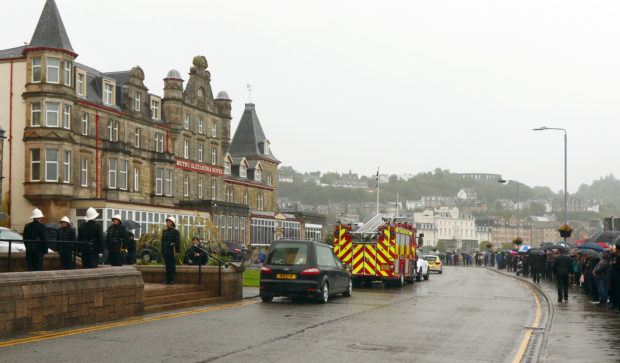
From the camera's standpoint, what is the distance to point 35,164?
46.9 meters

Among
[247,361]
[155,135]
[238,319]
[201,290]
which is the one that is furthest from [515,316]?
[155,135]

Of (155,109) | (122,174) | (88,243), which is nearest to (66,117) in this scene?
(122,174)

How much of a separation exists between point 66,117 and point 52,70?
306cm

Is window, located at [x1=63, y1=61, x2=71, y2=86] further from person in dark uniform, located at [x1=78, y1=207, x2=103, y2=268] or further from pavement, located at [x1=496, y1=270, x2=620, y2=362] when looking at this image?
pavement, located at [x1=496, y1=270, x2=620, y2=362]

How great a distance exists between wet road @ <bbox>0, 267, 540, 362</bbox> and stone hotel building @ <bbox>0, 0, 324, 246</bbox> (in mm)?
23534

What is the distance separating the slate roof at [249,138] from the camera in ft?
278


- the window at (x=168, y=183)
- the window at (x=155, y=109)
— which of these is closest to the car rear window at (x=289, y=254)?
the window at (x=168, y=183)

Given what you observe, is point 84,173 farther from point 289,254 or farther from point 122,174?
point 289,254

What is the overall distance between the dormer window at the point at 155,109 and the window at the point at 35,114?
14.3 m

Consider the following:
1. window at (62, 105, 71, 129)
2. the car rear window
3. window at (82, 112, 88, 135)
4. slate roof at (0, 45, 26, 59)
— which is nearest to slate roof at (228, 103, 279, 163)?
window at (82, 112, 88, 135)

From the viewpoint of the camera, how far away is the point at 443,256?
9044 centimetres

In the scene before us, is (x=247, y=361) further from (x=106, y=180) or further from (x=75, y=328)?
(x=106, y=180)

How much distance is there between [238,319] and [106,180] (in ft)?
131

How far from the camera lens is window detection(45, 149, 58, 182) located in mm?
46781
